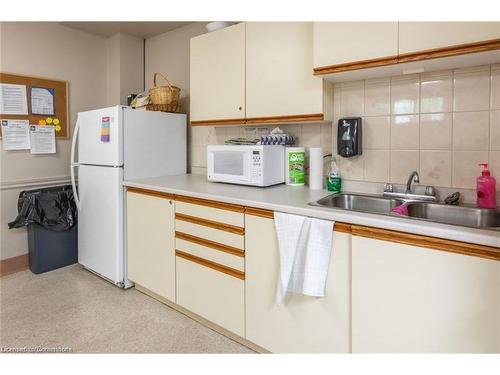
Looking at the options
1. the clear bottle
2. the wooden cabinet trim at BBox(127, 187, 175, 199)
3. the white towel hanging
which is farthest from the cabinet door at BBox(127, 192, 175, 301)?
the clear bottle

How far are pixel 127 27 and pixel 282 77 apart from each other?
203 centimetres

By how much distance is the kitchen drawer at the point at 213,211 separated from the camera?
172 cm

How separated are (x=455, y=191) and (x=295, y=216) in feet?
2.96

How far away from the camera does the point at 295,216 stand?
1.49 m

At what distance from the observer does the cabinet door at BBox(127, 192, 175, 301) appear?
7.00 feet

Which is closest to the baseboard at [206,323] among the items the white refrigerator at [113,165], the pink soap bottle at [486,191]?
the white refrigerator at [113,165]

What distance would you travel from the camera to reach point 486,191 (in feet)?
4.95

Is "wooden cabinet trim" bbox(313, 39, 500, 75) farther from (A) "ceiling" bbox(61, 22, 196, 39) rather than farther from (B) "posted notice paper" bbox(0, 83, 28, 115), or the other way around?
(B) "posted notice paper" bbox(0, 83, 28, 115)

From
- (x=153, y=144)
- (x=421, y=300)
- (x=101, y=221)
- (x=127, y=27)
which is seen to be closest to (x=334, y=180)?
(x=421, y=300)

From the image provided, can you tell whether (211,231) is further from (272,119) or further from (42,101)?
(42,101)

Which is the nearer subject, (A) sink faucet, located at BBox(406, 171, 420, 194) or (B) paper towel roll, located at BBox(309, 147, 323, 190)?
(A) sink faucet, located at BBox(406, 171, 420, 194)

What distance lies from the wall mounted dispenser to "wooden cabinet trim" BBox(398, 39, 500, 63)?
0.47m

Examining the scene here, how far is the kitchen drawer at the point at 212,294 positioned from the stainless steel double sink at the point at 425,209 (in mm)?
697

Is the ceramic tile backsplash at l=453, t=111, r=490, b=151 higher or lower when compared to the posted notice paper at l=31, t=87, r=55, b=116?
lower
